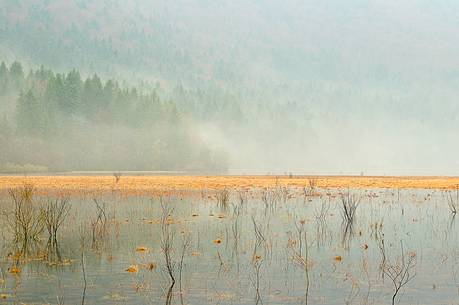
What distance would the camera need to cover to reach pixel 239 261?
1822 cm

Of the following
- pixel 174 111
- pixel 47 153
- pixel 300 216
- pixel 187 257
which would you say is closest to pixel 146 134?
pixel 174 111

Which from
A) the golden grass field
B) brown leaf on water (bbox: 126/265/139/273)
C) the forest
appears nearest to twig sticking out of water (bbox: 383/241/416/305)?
brown leaf on water (bbox: 126/265/139/273)

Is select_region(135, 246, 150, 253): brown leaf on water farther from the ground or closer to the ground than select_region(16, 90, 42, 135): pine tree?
closer to the ground

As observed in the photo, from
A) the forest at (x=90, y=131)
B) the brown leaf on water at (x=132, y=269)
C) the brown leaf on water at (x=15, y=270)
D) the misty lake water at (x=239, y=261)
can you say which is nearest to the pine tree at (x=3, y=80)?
the forest at (x=90, y=131)

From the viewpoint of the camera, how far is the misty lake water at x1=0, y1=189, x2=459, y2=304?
14.1m

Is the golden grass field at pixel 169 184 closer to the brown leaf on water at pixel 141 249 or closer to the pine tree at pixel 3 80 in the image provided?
the brown leaf on water at pixel 141 249

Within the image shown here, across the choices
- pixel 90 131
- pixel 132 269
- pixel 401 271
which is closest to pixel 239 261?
pixel 132 269

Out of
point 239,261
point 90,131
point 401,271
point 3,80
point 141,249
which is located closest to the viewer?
point 401,271

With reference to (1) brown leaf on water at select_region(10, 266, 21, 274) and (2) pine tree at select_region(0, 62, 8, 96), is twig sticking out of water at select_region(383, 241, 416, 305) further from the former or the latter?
(2) pine tree at select_region(0, 62, 8, 96)

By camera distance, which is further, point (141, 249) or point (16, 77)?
point (16, 77)

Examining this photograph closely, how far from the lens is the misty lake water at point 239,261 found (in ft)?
46.2

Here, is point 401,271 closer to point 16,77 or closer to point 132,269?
point 132,269

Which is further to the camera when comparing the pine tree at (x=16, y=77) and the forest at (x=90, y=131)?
the pine tree at (x=16, y=77)

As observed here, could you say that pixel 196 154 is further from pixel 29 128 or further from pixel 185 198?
pixel 185 198
